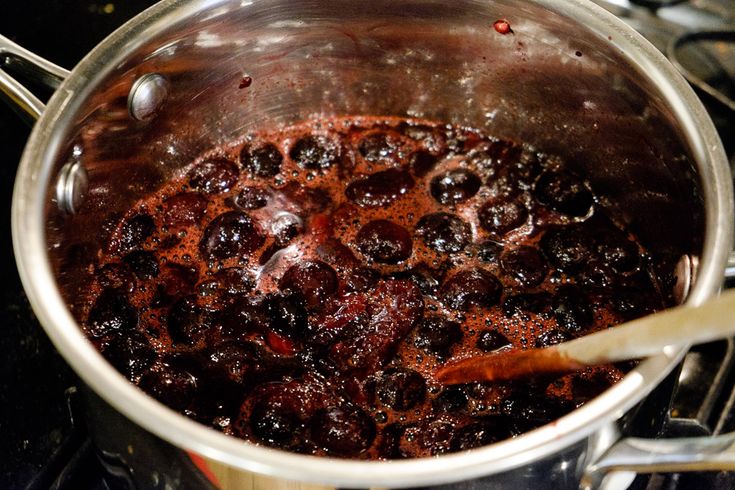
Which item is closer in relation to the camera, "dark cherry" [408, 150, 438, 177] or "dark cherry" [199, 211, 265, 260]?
"dark cherry" [199, 211, 265, 260]

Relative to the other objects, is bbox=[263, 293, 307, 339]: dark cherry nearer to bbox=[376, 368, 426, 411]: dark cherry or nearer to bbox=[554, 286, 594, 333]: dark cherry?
bbox=[376, 368, 426, 411]: dark cherry

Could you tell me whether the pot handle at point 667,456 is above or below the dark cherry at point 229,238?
above

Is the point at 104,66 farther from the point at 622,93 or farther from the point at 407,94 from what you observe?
the point at 622,93

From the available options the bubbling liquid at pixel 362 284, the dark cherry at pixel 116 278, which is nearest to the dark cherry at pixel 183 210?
the bubbling liquid at pixel 362 284

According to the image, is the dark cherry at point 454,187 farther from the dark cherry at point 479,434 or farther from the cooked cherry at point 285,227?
the dark cherry at point 479,434

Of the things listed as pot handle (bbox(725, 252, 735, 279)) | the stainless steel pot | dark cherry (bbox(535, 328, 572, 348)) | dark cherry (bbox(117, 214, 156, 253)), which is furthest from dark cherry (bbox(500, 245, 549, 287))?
dark cherry (bbox(117, 214, 156, 253))

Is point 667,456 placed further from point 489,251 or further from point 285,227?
point 285,227
